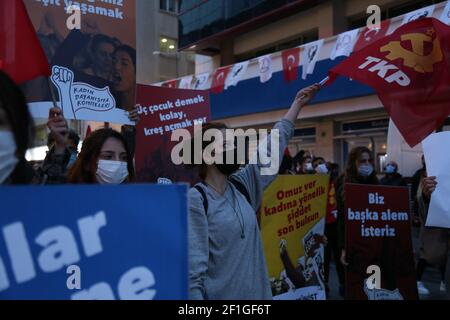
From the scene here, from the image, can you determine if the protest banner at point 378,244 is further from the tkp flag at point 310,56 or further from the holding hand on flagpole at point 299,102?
the tkp flag at point 310,56

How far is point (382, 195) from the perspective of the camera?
4.80m

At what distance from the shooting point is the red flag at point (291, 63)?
45.3 ft

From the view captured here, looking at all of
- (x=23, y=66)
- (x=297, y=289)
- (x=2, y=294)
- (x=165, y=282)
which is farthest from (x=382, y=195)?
(x=2, y=294)

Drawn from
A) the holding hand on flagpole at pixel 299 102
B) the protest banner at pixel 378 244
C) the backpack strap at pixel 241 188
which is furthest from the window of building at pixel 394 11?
the backpack strap at pixel 241 188

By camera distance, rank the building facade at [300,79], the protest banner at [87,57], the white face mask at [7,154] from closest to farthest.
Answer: the white face mask at [7,154] → the protest banner at [87,57] → the building facade at [300,79]

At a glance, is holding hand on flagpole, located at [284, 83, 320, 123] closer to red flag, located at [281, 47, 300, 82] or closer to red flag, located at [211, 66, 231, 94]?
red flag, located at [281, 47, 300, 82]

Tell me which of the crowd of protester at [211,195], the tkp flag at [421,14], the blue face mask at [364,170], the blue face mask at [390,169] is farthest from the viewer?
the tkp flag at [421,14]

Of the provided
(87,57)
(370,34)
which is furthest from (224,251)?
(370,34)

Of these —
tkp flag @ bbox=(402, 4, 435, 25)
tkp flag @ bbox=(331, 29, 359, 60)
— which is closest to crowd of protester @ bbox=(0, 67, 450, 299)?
tkp flag @ bbox=(402, 4, 435, 25)

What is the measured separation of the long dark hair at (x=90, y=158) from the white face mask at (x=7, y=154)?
0.98m

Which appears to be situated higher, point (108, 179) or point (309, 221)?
point (108, 179)

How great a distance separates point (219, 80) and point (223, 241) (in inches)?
531

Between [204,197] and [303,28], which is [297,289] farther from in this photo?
[303,28]
